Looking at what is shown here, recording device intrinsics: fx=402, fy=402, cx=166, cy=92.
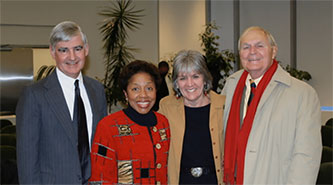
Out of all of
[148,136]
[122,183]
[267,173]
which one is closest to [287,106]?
[267,173]

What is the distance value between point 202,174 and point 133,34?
6.16m

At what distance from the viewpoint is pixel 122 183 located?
2.46 meters

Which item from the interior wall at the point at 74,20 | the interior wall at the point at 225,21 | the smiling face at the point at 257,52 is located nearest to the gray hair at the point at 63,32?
the smiling face at the point at 257,52

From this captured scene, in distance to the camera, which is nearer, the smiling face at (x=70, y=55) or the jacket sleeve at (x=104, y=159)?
the jacket sleeve at (x=104, y=159)

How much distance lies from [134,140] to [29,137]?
2.03 feet

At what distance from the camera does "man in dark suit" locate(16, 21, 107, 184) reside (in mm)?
2369

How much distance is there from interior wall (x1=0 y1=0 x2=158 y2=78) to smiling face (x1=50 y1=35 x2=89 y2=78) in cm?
526

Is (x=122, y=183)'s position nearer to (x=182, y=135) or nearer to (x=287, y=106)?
(x=182, y=135)

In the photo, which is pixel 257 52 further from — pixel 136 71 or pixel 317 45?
pixel 317 45

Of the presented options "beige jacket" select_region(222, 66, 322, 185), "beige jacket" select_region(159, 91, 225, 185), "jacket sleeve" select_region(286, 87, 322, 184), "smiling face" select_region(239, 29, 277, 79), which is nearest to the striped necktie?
"beige jacket" select_region(159, 91, 225, 185)

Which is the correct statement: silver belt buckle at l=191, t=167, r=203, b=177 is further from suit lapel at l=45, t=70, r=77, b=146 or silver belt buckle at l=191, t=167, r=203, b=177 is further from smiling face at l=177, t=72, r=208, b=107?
suit lapel at l=45, t=70, r=77, b=146

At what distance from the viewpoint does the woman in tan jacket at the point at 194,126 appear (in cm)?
265

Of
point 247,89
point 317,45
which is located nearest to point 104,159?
point 247,89

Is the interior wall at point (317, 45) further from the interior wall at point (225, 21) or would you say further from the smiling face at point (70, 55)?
the smiling face at point (70, 55)
